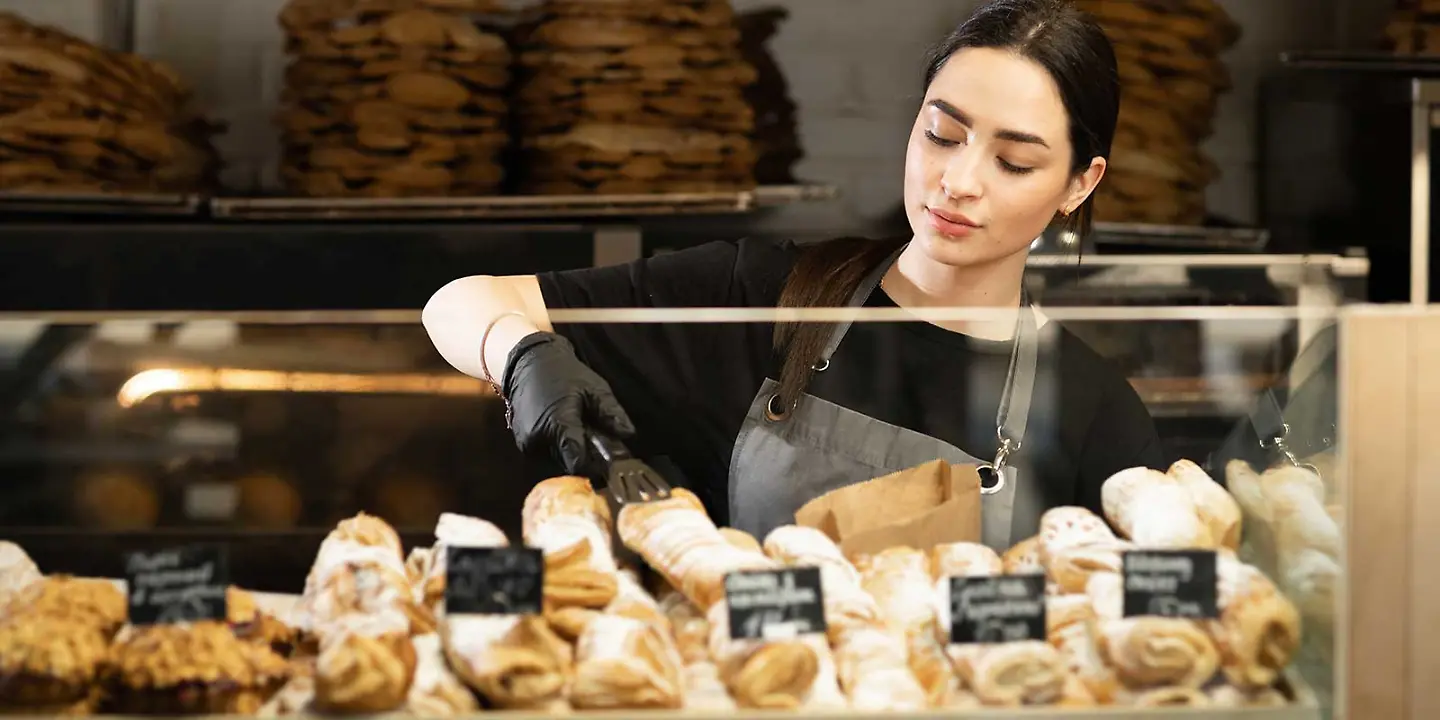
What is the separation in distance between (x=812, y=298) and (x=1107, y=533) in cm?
53

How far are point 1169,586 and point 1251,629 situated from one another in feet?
0.23

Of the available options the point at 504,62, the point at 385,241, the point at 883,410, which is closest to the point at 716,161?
the point at 504,62

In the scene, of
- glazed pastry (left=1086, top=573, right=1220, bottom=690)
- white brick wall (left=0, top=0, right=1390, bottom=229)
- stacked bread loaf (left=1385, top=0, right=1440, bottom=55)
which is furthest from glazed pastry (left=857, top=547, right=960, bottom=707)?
stacked bread loaf (left=1385, top=0, right=1440, bottom=55)

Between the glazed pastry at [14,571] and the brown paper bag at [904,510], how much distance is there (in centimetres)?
59

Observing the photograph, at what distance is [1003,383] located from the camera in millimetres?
1026

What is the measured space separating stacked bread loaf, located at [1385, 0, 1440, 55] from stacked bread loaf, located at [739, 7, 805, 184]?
1.22m

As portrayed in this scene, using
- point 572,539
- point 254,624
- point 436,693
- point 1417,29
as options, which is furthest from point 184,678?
point 1417,29

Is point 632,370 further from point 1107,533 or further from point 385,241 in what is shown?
point 385,241

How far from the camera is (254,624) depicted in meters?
0.98

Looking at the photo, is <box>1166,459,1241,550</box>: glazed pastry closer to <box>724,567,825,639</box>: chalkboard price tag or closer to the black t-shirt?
the black t-shirt

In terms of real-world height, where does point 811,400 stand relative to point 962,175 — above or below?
below

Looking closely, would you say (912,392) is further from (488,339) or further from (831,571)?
(488,339)

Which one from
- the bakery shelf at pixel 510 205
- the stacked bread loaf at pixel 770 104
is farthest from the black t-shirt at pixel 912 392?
the stacked bread loaf at pixel 770 104

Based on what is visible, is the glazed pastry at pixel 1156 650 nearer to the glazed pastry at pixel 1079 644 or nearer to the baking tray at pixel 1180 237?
the glazed pastry at pixel 1079 644
